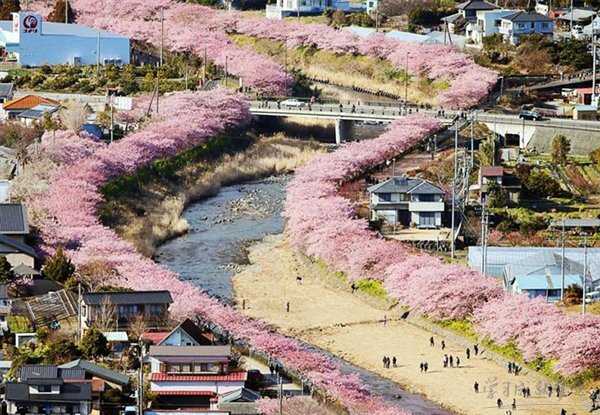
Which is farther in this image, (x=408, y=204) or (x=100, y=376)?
(x=408, y=204)

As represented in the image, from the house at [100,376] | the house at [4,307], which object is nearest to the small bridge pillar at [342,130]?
the house at [4,307]

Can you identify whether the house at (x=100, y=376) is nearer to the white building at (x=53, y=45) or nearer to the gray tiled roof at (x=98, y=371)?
the gray tiled roof at (x=98, y=371)

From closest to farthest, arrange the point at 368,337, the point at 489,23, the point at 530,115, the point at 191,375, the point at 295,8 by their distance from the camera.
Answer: the point at 191,375
the point at 368,337
the point at 530,115
the point at 489,23
the point at 295,8

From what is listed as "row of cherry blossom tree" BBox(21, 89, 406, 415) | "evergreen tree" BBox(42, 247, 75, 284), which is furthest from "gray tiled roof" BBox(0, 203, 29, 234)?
"evergreen tree" BBox(42, 247, 75, 284)

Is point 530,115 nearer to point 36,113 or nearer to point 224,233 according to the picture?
point 224,233

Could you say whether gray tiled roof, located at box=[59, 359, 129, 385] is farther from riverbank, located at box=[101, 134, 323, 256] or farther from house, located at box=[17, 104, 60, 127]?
house, located at box=[17, 104, 60, 127]

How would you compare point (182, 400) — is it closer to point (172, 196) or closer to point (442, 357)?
point (442, 357)

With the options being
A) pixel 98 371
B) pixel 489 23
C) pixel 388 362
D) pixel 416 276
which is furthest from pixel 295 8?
pixel 98 371

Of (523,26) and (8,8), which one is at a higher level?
(8,8)
